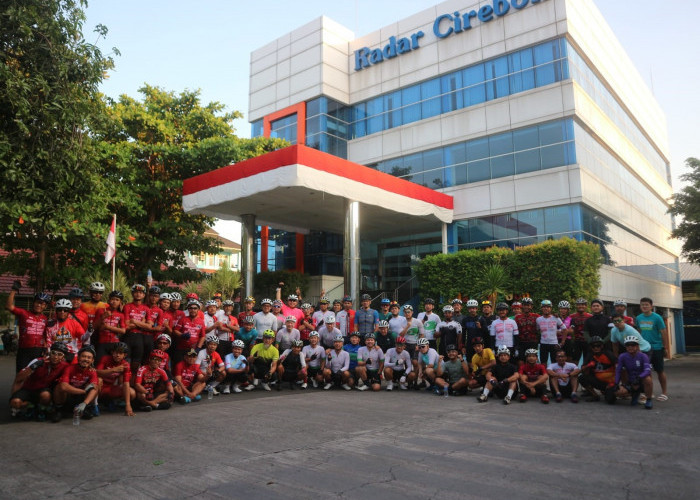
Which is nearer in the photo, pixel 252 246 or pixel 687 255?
pixel 252 246

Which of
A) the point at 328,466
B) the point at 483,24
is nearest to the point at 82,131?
the point at 328,466

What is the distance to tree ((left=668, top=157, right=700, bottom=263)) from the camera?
26562mm

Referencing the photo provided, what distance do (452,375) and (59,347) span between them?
7.44 meters

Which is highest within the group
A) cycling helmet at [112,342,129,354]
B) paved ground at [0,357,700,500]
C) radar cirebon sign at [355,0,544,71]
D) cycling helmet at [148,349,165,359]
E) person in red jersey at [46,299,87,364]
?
radar cirebon sign at [355,0,544,71]

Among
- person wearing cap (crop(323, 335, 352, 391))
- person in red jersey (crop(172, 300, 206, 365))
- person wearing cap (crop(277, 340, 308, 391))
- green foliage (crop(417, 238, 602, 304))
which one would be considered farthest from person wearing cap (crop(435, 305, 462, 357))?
green foliage (crop(417, 238, 602, 304))

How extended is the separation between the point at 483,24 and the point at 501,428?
22166mm

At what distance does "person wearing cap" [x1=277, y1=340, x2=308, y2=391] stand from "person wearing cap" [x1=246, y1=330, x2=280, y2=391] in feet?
0.55

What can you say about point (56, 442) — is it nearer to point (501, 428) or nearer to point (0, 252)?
point (501, 428)

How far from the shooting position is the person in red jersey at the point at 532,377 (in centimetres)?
991

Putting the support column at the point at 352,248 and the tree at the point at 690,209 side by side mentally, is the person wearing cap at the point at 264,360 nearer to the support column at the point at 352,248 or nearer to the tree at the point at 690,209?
the support column at the point at 352,248

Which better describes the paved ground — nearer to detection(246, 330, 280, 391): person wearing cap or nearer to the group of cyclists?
the group of cyclists

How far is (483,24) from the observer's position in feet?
80.3

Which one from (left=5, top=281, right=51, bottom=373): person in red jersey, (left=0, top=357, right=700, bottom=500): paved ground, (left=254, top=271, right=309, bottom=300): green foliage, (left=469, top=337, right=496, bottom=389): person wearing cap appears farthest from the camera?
(left=254, top=271, right=309, bottom=300): green foliage

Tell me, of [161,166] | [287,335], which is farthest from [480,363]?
[161,166]
